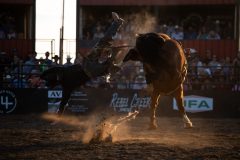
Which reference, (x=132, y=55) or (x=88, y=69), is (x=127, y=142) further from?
(x=132, y=55)

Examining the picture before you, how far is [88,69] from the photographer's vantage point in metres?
9.66

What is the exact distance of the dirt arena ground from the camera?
784cm

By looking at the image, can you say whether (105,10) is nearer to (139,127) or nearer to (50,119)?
(50,119)

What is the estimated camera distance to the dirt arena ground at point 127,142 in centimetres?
784

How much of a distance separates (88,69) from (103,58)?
0.49 meters

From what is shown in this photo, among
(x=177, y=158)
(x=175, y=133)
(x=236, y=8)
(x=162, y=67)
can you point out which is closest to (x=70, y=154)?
(x=177, y=158)

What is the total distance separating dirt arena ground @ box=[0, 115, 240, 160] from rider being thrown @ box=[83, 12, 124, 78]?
48.9 inches

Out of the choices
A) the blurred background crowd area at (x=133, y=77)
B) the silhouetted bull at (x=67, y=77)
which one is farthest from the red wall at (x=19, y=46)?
the silhouetted bull at (x=67, y=77)

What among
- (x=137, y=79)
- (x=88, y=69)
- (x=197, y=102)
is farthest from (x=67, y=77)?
(x=197, y=102)

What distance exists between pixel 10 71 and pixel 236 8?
9.77 meters

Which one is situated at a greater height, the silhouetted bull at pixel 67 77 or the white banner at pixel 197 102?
the silhouetted bull at pixel 67 77

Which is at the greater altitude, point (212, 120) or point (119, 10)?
point (119, 10)

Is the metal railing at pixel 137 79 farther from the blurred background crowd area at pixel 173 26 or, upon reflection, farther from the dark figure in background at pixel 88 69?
the dark figure in background at pixel 88 69

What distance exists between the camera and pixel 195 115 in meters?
16.1
